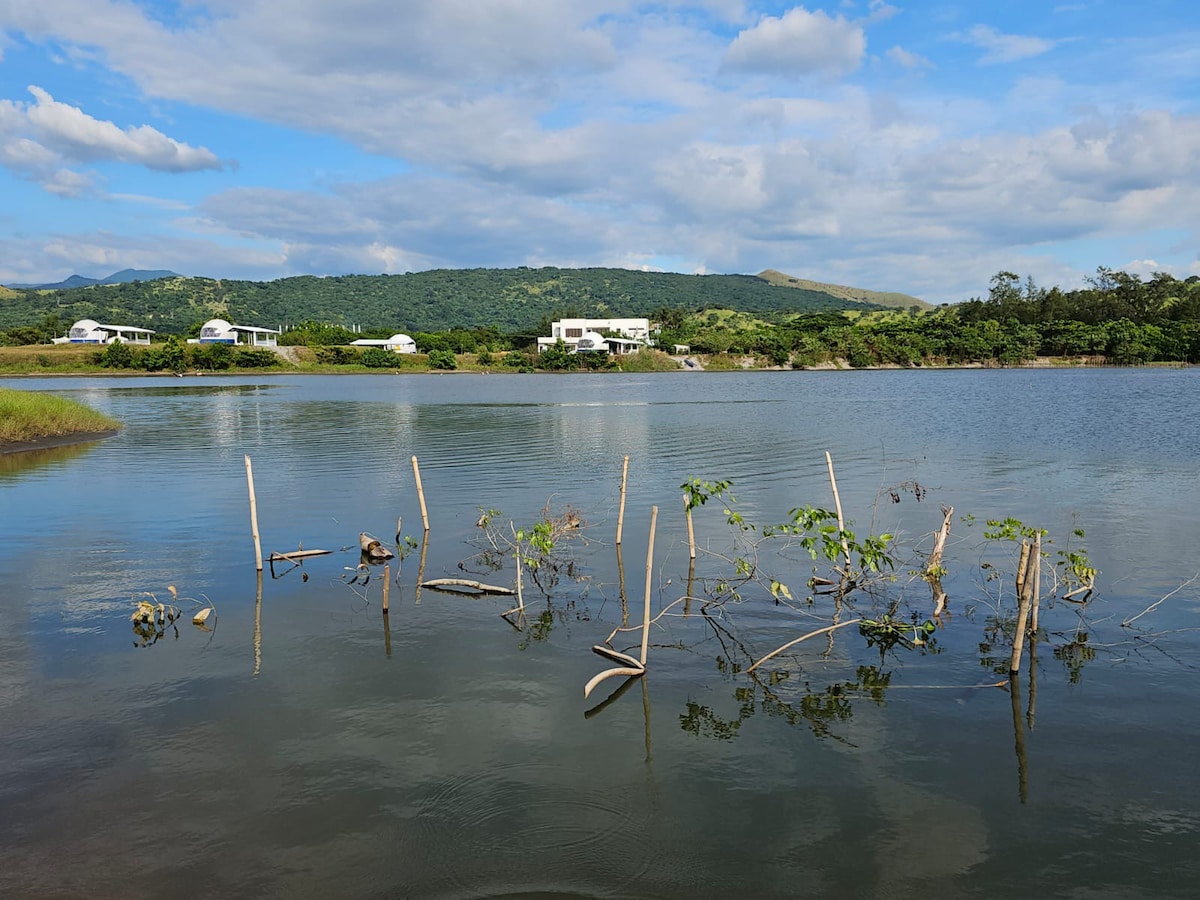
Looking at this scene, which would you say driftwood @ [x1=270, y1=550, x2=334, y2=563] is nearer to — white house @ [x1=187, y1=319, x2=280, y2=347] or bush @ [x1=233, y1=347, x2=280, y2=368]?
bush @ [x1=233, y1=347, x2=280, y2=368]

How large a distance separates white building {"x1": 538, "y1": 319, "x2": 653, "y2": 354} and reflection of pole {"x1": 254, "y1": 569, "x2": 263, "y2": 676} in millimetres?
132277

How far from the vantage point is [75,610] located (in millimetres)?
15078

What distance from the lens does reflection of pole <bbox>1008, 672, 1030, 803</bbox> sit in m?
9.14

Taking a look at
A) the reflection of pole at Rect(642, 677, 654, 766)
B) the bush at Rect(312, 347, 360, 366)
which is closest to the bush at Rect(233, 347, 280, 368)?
the bush at Rect(312, 347, 360, 366)

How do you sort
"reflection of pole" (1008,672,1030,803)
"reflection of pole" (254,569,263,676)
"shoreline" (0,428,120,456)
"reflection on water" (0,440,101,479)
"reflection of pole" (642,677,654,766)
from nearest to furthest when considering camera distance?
1. "reflection of pole" (1008,672,1030,803)
2. "reflection of pole" (642,677,654,766)
3. "reflection of pole" (254,569,263,676)
4. "reflection on water" (0,440,101,479)
5. "shoreline" (0,428,120,456)

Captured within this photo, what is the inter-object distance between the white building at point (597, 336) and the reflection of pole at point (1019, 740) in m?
137

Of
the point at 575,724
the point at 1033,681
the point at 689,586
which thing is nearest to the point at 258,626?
the point at 575,724

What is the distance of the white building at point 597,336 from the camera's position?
149 meters

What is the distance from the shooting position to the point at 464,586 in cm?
1639

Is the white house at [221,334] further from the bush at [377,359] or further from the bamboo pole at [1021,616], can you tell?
the bamboo pole at [1021,616]

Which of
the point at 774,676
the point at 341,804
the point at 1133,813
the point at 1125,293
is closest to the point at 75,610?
the point at 341,804

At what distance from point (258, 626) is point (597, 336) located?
138m

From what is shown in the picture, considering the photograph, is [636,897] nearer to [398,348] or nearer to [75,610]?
[75,610]

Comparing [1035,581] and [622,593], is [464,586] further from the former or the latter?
[1035,581]
